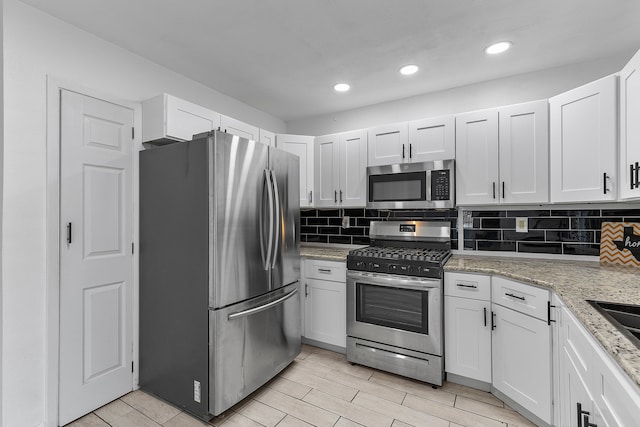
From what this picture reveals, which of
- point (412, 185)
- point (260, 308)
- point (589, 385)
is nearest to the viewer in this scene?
point (589, 385)

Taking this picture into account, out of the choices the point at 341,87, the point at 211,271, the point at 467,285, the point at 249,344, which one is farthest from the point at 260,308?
the point at 341,87

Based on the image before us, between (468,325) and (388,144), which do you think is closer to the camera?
(468,325)

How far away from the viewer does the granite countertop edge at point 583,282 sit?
0.87m

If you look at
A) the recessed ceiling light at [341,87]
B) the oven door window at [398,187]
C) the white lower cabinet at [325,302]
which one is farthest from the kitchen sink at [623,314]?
the recessed ceiling light at [341,87]

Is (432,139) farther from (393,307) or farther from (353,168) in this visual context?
(393,307)

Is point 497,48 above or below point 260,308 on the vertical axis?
above

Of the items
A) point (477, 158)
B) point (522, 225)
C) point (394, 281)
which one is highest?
point (477, 158)

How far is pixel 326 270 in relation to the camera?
112 inches

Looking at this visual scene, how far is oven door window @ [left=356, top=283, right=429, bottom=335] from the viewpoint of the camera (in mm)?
2309

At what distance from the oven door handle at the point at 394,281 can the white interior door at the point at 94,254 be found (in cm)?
185

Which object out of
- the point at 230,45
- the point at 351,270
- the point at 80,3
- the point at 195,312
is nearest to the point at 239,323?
the point at 195,312

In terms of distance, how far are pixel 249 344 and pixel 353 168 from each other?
195 cm

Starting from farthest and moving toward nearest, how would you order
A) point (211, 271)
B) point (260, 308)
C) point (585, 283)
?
point (260, 308)
point (211, 271)
point (585, 283)

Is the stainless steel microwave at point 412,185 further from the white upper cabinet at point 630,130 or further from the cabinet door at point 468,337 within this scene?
the white upper cabinet at point 630,130
